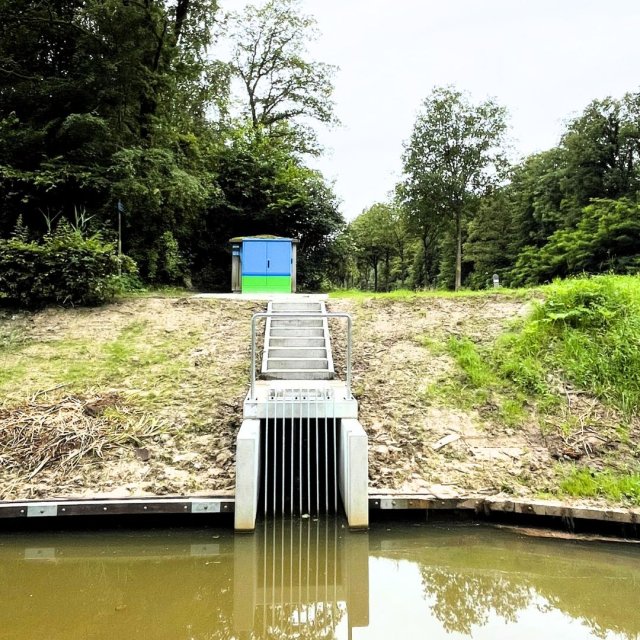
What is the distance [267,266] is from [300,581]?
11.4 metres

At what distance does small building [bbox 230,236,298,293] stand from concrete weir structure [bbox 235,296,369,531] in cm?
681

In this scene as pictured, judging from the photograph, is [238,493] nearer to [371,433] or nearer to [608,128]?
[371,433]

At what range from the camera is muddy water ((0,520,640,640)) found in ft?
11.5

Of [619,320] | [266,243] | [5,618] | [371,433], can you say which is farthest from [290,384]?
[266,243]

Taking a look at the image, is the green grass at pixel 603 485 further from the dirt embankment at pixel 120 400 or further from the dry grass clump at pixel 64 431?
the dry grass clump at pixel 64 431

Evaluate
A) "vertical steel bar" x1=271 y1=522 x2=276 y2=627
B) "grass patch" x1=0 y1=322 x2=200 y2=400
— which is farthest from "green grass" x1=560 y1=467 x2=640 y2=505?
"grass patch" x1=0 y1=322 x2=200 y2=400

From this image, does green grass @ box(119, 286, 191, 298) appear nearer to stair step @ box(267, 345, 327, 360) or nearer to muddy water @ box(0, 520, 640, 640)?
stair step @ box(267, 345, 327, 360)

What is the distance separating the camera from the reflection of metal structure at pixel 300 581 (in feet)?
11.8

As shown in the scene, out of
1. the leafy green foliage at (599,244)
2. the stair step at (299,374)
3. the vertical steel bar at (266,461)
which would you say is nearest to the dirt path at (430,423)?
the stair step at (299,374)

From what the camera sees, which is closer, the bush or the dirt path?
the dirt path

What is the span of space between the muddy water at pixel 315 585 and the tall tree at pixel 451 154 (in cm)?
1710

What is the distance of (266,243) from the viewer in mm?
14977

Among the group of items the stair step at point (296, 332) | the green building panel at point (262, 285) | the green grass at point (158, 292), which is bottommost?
the stair step at point (296, 332)

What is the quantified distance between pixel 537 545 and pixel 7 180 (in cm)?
1290
